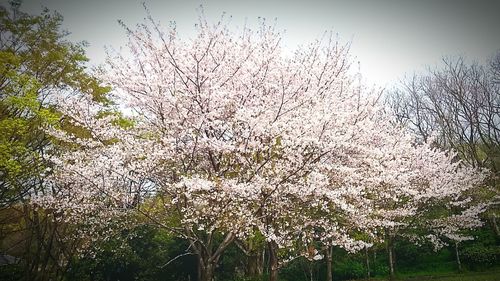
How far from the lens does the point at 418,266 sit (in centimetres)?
1939

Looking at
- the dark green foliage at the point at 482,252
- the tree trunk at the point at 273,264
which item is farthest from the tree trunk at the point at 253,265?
the dark green foliage at the point at 482,252

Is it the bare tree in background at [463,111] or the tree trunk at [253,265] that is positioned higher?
the bare tree in background at [463,111]

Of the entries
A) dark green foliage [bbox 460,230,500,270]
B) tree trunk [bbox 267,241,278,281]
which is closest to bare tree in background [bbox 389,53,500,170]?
dark green foliage [bbox 460,230,500,270]

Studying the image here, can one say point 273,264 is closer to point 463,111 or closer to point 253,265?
point 253,265

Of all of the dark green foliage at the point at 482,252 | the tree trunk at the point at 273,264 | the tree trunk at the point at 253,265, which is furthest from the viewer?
the dark green foliage at the point at 482,252

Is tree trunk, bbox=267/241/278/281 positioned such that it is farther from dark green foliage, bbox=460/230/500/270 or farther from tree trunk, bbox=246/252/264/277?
dark green foliage, bbox=460/230/500/270

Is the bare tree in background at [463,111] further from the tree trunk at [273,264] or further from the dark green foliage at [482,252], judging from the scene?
the tree trunk at [273,264]

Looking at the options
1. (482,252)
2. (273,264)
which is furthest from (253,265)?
(482,252)

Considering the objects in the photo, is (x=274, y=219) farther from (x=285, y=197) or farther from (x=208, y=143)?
(x=208, y=143)

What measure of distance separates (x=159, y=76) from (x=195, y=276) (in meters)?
15.2

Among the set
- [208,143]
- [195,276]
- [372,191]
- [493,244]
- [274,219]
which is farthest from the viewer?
[195,276]

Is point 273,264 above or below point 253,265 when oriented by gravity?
above

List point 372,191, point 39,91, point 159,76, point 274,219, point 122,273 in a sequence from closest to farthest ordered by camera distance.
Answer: point 159,76 < point 274,219 < point 372,191 < point 39,91 < point 122,273

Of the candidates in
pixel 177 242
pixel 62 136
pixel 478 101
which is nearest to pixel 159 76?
pixel 62 136
